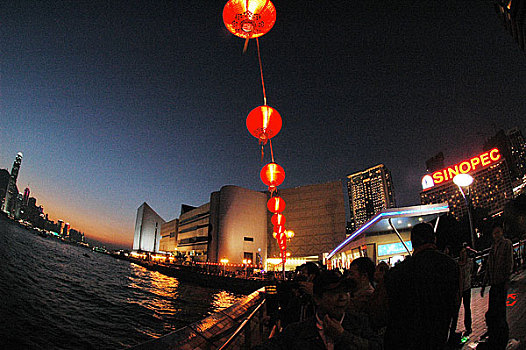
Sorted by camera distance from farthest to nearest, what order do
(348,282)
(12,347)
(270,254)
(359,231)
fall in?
(270,254), (359,231), (12,347), (348,282)

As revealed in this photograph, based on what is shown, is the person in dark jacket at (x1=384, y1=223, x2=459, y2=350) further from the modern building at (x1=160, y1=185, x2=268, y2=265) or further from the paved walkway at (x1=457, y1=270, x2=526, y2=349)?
the modern building at (x1=160, y1=185, x2=268, y2=265)

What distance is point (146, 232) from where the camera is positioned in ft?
347

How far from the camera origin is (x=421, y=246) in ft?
6.66

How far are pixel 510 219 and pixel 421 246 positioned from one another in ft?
98.6

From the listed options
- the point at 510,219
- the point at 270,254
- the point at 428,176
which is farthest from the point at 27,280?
the point at 270,254

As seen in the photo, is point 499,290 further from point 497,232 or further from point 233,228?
point 233,228

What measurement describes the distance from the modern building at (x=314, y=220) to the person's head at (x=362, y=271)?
49.8 metres

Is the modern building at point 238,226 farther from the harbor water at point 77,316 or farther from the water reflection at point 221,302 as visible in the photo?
the harbor water at point 77,316

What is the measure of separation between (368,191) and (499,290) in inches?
5526

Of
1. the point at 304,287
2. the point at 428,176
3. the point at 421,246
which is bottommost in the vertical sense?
the point at 304,287

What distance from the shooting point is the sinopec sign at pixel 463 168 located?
15094 millimetres

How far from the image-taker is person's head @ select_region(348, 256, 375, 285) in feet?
7.90

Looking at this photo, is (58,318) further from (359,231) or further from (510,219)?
(510,219)

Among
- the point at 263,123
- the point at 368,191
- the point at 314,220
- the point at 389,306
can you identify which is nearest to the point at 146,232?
the point at 314,220
